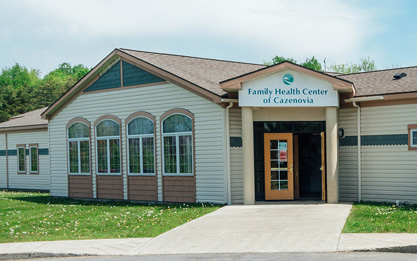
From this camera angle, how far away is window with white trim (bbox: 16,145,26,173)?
28494 mm

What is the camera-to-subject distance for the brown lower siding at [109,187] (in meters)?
20.3

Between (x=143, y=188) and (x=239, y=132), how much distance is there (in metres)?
4.56

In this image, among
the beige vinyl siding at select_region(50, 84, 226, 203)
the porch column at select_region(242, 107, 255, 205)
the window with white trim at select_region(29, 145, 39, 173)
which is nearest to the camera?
the porch column at select_region(242, 107, 255, 205)

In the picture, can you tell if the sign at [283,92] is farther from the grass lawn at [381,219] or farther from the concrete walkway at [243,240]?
the concrete walkway at [243,240]

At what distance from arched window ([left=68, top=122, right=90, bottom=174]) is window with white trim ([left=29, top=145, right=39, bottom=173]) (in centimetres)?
595

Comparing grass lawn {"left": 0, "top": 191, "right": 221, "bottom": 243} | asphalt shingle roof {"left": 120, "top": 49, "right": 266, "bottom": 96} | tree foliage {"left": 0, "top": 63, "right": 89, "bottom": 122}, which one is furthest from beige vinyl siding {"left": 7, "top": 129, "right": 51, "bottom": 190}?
tree foliage {"left": 0, "top": 63, "right": 89, "bottom": 122}

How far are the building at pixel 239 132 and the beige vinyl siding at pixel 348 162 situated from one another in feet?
0.11

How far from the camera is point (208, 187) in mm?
17484

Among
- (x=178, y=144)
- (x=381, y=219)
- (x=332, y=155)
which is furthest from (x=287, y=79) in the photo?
(x=381, y=219)

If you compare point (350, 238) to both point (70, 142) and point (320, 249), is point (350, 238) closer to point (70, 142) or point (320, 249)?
point (320, 249)

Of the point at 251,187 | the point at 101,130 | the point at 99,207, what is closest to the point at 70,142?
the point at 101,130

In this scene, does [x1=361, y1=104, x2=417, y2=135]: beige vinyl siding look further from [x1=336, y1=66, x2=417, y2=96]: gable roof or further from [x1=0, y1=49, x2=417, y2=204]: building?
[x1=336, y1=66, x2=417, y2=96]: gable roof

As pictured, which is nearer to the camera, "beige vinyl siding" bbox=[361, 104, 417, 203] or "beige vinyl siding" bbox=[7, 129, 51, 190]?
"beige vinyl siding" bbox=[361, 104, 417, 203]

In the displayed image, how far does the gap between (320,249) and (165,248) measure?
3.10 m
